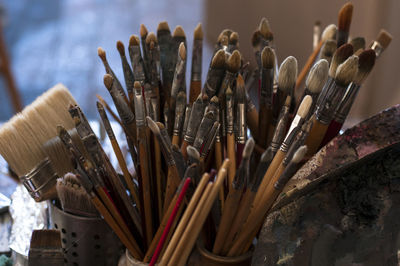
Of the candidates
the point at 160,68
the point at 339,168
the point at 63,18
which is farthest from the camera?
the point at 63,18

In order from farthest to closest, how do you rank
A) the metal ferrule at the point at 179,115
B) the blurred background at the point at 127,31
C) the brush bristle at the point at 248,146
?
the blurred background at the point at 127,31 → the metal ferrule at the point at 179,115 → the brush bristle at the point at 248,146

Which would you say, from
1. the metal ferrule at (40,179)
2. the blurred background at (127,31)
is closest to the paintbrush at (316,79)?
the metal ferrule at (40,179)

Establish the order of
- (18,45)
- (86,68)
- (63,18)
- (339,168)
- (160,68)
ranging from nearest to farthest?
(339,168) → (160,68) → (86,68) → (18,45) → (63,18)

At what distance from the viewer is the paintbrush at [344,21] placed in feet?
1.58

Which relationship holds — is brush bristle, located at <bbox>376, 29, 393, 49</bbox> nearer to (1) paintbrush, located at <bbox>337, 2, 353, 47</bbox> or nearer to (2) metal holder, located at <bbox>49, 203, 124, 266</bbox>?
(1) paintbrush, located at <bbox>337, 2, 353, 47</bbox>

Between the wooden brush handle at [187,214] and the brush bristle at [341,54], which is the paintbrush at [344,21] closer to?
the brush bristle at [341,54]

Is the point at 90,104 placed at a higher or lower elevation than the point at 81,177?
lower

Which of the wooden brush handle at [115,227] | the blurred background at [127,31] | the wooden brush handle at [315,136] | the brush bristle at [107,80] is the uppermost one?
the brush bristle at [107,80]

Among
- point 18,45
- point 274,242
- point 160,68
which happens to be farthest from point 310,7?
point 18,45

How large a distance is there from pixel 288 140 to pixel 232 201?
0.19ft

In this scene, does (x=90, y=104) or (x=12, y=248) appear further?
(x=90, y=104)

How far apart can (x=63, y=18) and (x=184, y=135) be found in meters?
1.85

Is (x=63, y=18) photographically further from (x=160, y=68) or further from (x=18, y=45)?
(x=160, y=68)

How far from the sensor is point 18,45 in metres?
1.97
